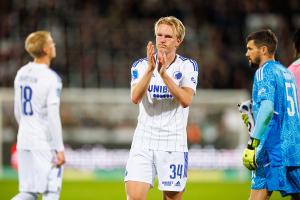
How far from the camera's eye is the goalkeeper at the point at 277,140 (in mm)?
6289

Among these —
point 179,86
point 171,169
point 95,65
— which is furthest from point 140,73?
point 95,65

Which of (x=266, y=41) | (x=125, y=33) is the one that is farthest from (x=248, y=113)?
(x=125, y=33)

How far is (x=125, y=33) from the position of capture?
19.7m

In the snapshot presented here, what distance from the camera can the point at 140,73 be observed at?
250 inches

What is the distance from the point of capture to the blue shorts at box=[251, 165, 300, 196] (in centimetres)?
632

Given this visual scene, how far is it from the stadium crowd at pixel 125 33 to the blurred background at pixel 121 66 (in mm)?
26

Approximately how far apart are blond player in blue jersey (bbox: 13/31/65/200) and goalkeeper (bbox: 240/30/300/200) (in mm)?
2102

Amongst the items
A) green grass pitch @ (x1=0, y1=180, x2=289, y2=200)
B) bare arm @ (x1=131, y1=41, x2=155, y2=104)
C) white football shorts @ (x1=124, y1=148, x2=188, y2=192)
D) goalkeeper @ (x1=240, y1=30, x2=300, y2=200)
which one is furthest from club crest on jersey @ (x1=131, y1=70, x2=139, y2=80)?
green grass pitch @ (x1=0, y1=180, x2=289, y2=200)

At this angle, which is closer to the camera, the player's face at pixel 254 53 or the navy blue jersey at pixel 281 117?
the navy blue jersey at pixel 281 117

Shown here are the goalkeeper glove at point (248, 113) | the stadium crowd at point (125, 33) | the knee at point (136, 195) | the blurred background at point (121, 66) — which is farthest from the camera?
the stadium crowd at point (125, 33)

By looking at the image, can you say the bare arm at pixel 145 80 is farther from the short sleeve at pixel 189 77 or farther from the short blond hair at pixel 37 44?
the short blond hair at pixel 37 44

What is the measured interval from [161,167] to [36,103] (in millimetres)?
1799

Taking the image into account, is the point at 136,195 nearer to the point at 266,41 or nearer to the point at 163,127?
the point at 163,127

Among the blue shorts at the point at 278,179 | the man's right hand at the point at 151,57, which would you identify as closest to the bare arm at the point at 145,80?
the man's right hand at the point at 151,57
